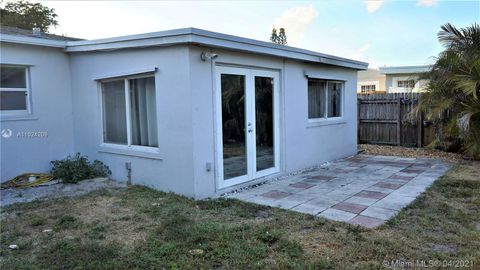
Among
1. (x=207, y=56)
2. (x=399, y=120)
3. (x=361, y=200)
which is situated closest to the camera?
(x=361, y=200)

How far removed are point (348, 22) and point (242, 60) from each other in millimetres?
9529

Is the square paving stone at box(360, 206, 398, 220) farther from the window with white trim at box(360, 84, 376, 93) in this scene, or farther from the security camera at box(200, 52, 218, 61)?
the window with white trim at box(360, 84, 376, 93)

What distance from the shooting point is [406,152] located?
35.7 ft

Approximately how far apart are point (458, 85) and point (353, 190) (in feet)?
12.6

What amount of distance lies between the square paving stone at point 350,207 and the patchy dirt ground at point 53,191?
400 cm

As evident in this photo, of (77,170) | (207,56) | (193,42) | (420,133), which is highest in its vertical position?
(193,42)

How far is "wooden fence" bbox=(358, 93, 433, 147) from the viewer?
11.6 m

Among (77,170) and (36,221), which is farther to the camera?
(77,170)

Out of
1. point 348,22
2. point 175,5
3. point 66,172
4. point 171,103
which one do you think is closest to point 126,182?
point 66,172

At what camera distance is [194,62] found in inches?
227

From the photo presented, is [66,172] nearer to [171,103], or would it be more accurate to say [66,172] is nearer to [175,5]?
[171,103]

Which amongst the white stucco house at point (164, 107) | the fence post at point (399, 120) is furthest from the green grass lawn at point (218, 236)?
the fence post at point (399, 120)

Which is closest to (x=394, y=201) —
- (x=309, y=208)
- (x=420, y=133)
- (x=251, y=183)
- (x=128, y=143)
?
(x=309, y=208)

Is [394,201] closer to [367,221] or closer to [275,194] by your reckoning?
[367,221]
